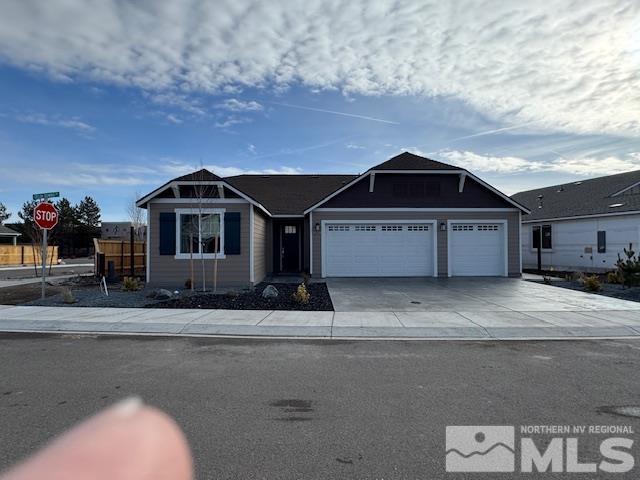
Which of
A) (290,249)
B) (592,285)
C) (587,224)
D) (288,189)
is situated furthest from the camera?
(288,189)

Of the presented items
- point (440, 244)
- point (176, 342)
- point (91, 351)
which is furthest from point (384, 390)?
point (440, 244)

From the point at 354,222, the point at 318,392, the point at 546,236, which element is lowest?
the point at 318,392

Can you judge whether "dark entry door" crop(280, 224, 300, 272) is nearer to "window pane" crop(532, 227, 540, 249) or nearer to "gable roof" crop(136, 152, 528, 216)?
"gable roof" crop(136, 152, 528, 216)

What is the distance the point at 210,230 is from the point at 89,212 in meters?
49.6

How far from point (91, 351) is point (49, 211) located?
7.45m

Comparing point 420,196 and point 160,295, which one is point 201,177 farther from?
point 420,196

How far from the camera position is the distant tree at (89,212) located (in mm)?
55622

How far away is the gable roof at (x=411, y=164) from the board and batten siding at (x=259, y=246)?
5490 millimetres

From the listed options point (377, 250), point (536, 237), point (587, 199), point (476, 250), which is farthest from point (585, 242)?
point (377, 250)

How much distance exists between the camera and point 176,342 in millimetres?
7793

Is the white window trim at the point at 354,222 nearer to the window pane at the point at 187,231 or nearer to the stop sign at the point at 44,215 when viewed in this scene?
the window pane at the point at 187,231

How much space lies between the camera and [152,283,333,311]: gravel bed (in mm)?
11195

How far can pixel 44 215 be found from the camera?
12438 millimetres

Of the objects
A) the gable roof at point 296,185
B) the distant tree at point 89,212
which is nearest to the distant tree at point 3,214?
the distant tree at point 89,212
